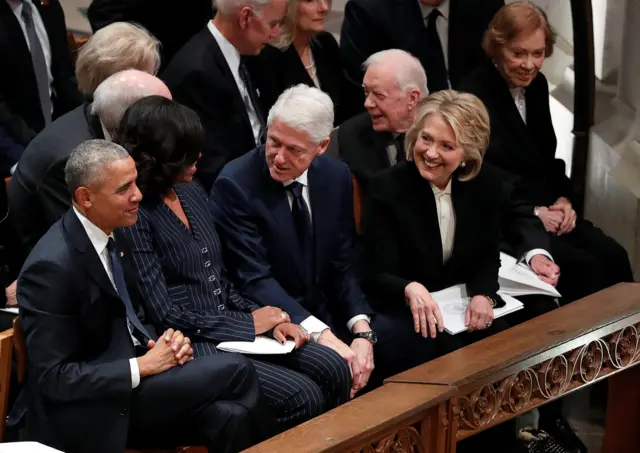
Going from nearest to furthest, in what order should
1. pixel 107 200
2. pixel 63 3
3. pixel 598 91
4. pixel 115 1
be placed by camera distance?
pixel 107 200 < pixel 115 1 < pixel 598 91 < pixel 63 3

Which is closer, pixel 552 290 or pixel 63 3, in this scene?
pixel 552 290

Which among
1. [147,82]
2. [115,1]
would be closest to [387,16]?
[115,1]

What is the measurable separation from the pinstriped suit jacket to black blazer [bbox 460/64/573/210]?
153cm

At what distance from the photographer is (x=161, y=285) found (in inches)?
152

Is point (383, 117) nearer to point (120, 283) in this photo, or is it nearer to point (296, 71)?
point (296, 71)

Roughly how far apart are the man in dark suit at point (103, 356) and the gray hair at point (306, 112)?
2.29ft

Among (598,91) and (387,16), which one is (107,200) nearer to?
(387,16)

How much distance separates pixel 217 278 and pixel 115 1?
5.11 feet

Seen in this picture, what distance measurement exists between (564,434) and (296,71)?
1.81 m

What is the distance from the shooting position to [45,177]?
403 cm

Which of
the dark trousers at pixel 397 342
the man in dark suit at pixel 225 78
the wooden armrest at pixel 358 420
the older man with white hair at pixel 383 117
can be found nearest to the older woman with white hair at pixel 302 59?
the man in dark suit at pixel 225 78

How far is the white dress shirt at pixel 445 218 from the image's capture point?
177 inches

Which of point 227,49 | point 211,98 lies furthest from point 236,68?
point 211,98

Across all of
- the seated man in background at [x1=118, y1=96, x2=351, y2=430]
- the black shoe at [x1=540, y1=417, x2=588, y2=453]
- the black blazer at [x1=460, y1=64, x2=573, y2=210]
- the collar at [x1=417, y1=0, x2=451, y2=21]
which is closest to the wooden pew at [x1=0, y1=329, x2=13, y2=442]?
the seated man in background at [x1=118, y1=96, x2=351, y2=430]
